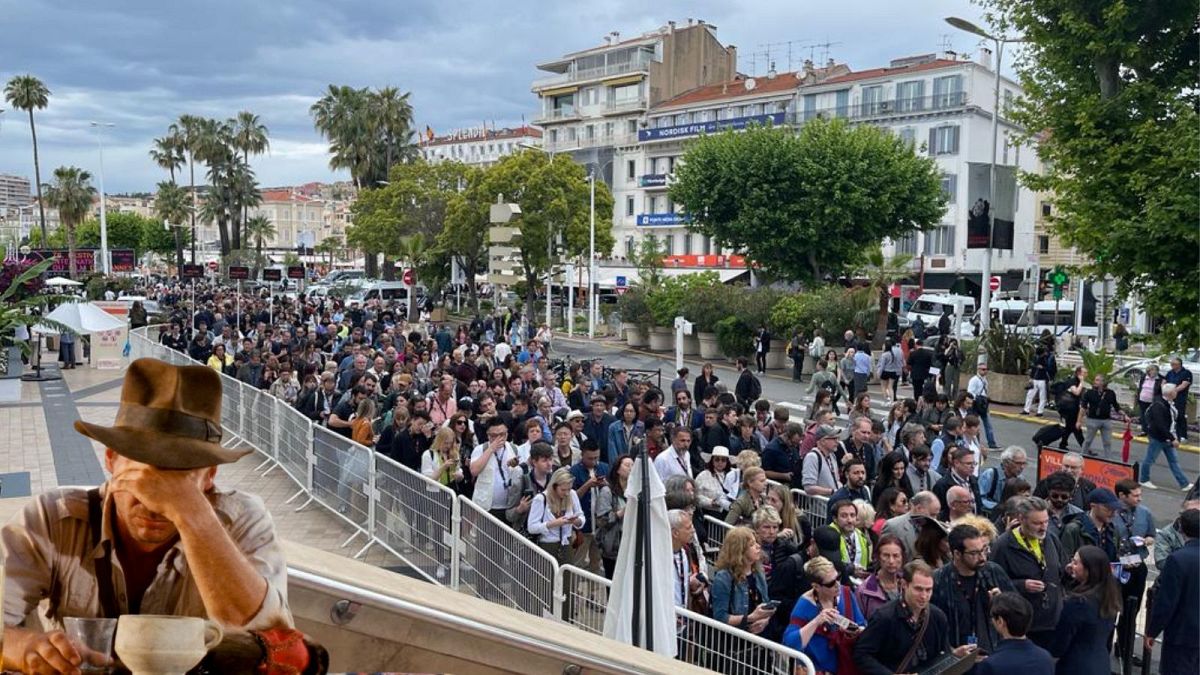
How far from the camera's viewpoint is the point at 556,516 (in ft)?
25.8

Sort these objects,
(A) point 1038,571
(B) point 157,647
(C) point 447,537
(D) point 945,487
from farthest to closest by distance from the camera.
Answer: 1. (D) point 945,487
2. (C) point 447,537
3. (A) point 1038,571
4. (B) point 157,647

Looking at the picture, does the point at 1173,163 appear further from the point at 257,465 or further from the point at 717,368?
the point at 717,368

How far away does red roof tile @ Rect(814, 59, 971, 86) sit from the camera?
55.4m

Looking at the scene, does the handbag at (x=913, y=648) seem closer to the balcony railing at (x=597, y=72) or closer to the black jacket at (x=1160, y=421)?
the black jacket at (x=1160, y=421)

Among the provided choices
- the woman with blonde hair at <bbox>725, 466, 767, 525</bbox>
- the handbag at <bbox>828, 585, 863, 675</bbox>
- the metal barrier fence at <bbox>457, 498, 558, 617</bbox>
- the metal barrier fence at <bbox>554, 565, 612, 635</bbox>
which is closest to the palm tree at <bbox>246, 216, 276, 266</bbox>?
the metal barrier fence at <bbox>457, 498, 558, 617</bbox>

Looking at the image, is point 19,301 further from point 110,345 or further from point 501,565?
point 110,345

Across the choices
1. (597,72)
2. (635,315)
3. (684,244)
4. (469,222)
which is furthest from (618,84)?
(635,315)

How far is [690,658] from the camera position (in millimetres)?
5977

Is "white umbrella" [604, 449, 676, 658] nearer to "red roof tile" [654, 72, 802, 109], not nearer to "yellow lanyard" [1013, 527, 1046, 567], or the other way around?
"yellow lanyard" [1013, 527, 1046, 567]

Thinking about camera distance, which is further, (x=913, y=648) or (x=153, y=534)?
(x=913, y=648)

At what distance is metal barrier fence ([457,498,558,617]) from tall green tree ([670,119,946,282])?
3239cm

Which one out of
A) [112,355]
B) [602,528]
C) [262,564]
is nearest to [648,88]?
[112,355]

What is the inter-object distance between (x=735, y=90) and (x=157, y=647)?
6794cm

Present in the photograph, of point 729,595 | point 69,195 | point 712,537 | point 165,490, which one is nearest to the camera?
point 165,490
